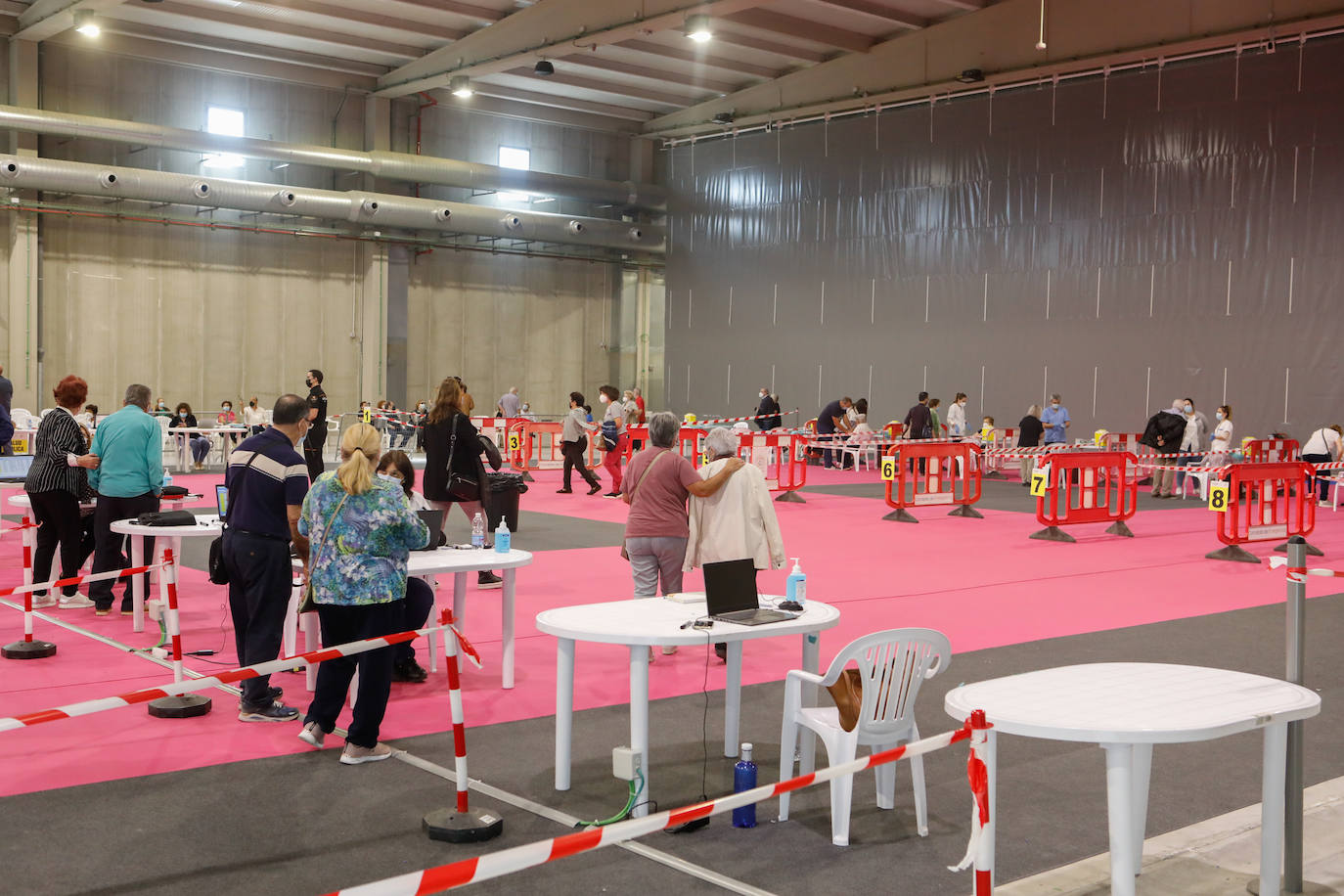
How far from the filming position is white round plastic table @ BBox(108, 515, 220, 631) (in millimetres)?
7992

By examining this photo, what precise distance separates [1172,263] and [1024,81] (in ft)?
16.1

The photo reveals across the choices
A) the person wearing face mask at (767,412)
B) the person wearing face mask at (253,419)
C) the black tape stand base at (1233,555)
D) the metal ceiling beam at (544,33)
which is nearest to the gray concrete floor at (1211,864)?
the black tape stand base at (1233,555)

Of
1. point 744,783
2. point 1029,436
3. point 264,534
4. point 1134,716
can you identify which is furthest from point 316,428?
point 1134,716

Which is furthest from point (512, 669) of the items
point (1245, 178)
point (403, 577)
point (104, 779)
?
point (1245, 178)

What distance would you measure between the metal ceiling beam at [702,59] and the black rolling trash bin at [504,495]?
16.7 metres

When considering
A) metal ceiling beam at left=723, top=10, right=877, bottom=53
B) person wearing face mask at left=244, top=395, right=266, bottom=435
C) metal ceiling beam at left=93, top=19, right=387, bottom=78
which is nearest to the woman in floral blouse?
person wearing face mask at left=244, top=395, right=266, bottom=435

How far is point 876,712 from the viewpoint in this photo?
4.93 metres

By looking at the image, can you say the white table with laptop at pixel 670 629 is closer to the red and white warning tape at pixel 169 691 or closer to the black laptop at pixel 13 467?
the red and white warning tape at pixel 169 691

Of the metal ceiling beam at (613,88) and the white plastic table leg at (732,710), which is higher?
the metal ceiling beam at (613,88)

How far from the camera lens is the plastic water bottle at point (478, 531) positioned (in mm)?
8148

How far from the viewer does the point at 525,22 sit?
2433 centimetres

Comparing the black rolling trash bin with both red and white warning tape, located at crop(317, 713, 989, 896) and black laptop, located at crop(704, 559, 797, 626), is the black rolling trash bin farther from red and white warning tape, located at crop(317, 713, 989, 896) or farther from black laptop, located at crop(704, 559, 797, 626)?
red and white warning tape, located at crop(317, 713, 989, 896)

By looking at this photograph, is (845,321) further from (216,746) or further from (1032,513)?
(216,746)

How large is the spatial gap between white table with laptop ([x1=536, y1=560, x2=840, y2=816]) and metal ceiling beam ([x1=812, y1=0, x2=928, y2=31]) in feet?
69.2
